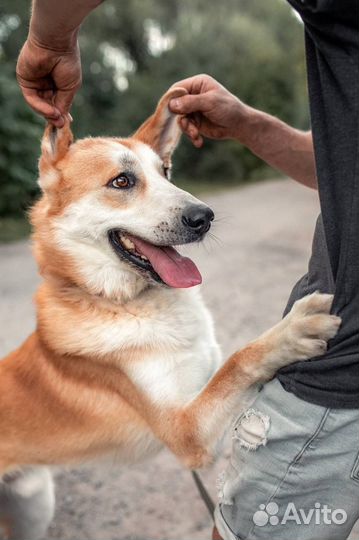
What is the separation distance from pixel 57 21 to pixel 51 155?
827 mm

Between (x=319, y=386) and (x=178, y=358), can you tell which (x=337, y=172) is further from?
(x=178, y=358)

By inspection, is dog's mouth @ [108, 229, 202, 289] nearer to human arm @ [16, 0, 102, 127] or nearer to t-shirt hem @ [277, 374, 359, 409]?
human arm @ [16, 0, 102, 127]

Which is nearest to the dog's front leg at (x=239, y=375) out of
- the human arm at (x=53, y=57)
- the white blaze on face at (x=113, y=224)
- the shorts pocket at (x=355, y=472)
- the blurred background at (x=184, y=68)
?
the shorts pocket at (x=355, y=472)

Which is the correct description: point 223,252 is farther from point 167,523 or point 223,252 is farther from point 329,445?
point 329,445

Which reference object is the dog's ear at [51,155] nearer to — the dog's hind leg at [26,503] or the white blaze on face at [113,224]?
the white blaze on face at [113,224]

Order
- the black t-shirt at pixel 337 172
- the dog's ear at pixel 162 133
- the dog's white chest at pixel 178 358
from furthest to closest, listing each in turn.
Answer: the dog's ear at pixel 162 133 < the dog's white chest at pixel 178 358 < the black t-shirt at pixel 337 172

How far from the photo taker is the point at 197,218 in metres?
2.16

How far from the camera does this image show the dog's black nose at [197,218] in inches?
85.0

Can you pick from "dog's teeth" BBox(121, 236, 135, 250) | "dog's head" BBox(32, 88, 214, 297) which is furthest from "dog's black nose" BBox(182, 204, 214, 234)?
"dog's teeth" BBox(121, 236, 135, 250)

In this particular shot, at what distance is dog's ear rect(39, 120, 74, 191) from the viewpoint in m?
2.34

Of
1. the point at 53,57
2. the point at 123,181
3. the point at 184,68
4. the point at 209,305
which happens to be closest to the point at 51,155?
the point at 123,181

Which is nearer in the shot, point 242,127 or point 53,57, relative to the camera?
point 53,57

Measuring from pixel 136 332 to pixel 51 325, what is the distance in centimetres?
35

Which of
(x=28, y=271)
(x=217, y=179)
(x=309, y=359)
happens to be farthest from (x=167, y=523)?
(x=217, y=179)
